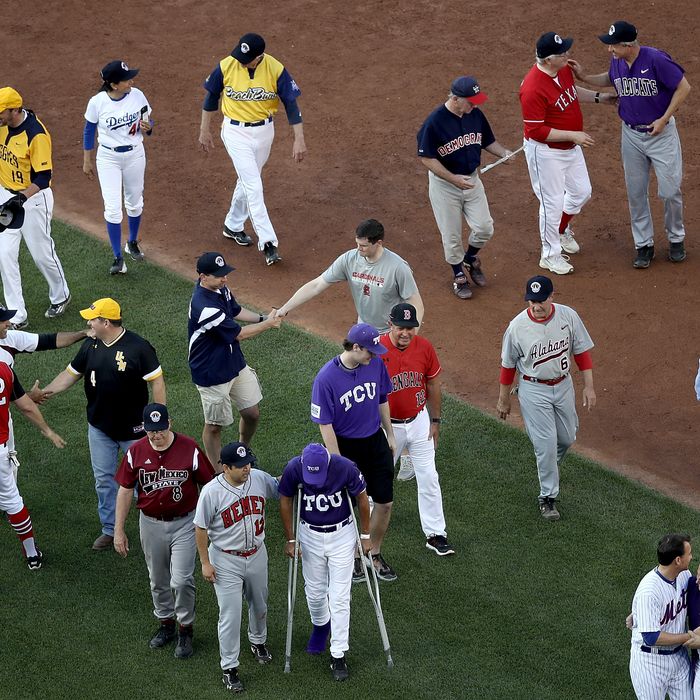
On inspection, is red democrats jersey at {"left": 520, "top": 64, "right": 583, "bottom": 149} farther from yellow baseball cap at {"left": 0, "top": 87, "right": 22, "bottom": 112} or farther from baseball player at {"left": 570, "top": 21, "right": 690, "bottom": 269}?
yellow baseball cap at {"left": 0, "top": 87, "right": 22, "bottom": 112}

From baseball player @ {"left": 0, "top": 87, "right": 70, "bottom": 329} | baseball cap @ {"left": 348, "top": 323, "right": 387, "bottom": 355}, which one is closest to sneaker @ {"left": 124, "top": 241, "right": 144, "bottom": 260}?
baseball player @ {"left": 0, "top": 87, "right": 70, "bottom": 329}

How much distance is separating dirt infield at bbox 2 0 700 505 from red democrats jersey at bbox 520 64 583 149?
1.32 metres

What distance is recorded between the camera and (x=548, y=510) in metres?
8.06

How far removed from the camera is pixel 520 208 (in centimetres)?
1189

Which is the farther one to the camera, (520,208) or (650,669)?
(520,208)

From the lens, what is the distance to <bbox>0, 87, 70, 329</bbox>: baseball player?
9.73 m

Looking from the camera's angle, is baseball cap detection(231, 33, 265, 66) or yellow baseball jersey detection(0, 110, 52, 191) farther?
baseball cap detection(231, 33, 265, 66)

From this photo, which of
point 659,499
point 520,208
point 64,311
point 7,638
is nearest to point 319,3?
point 520,208

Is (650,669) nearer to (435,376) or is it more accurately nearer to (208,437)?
(435,376)

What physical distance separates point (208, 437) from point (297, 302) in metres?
1.15

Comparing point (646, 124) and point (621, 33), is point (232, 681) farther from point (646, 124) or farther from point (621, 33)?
point (621, 33)

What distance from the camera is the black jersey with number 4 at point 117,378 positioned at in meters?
7.37

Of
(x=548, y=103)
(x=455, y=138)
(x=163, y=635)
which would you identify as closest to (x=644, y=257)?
(x=548, y=103)

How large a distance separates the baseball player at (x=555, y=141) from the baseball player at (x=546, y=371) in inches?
115
